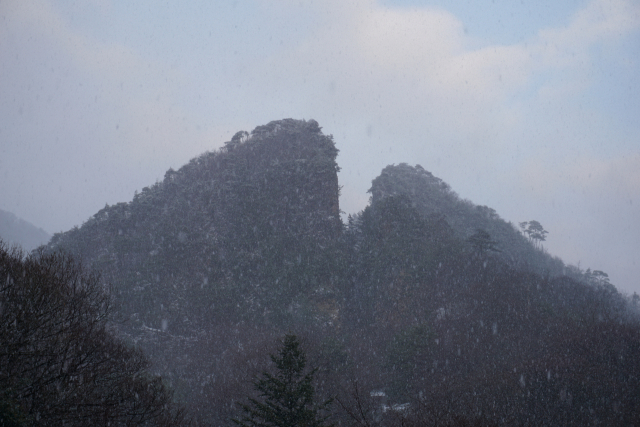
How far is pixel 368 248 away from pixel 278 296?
1425 centimetres

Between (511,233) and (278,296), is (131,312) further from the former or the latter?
(511,233)

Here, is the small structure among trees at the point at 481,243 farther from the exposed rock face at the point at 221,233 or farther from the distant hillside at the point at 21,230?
the distant hillside at the point at 21,230

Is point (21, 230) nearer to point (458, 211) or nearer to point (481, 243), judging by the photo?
point (458, 211)

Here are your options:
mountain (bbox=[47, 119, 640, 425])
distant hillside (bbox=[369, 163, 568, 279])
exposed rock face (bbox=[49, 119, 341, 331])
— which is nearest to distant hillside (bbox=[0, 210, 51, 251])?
exposed rock face (bbox=[49, 119, 341, 331])

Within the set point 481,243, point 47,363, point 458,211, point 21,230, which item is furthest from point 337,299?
point 21,230

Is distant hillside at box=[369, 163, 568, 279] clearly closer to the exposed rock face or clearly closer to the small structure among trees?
the small structure among trees

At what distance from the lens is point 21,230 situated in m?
176

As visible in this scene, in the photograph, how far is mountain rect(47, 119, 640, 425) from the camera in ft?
87.7

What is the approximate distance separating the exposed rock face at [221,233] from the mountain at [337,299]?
0.18 meters

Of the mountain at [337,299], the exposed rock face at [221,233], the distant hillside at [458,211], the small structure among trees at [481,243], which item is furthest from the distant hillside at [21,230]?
the small structure among trees at [481,243]

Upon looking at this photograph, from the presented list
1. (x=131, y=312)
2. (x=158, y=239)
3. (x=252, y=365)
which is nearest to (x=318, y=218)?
(x=158, y=239)

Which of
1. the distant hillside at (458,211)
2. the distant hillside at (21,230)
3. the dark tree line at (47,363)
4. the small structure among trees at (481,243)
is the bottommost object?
the distant hillside at (21,230)

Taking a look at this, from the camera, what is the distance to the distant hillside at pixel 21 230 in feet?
544

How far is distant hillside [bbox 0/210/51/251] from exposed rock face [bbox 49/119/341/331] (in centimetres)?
13678
